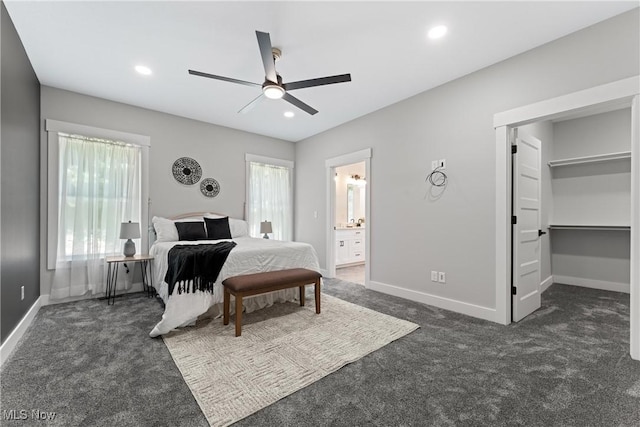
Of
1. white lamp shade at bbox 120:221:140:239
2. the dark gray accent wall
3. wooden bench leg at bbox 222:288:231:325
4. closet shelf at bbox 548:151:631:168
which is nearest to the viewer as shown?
the dark gray accent wall

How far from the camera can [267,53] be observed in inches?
87.3

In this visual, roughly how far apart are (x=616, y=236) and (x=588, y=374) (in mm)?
3491

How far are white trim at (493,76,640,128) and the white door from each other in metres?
0.27

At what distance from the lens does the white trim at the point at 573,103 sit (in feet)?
7.09

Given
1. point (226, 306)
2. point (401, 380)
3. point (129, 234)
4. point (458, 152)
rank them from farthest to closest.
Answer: point (129, 234) → point (458, 152) → point (226, 306) → point (401, 380)

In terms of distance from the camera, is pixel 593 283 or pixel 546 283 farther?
pixel 546 283

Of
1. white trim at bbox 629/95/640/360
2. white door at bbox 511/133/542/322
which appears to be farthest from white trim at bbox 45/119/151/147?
white trim at bbox 629/95/640/360

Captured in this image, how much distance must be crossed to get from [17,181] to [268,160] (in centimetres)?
359

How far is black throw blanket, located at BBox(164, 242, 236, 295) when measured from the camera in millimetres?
2641

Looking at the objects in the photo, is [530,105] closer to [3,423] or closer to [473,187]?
[473,187]

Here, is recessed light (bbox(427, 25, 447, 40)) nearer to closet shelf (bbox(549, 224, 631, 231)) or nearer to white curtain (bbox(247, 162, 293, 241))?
white curtain (bbox(247, 162, 293, 241))

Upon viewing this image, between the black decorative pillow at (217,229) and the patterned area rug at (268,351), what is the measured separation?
1640mm

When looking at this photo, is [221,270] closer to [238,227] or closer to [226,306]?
[226,306]

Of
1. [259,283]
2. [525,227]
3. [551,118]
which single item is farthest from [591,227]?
[259,283]
